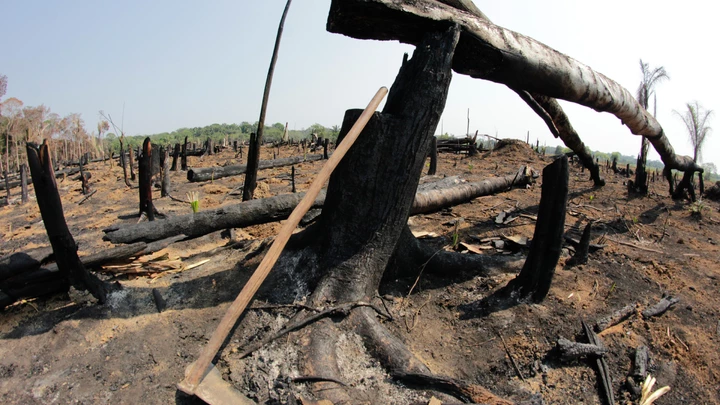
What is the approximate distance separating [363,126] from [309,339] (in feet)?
4.97

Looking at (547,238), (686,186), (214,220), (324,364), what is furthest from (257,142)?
(686,186)

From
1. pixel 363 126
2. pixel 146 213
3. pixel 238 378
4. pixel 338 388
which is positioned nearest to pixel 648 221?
pixel 363 126

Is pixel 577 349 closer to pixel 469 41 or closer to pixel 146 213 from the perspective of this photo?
pixel 469 41

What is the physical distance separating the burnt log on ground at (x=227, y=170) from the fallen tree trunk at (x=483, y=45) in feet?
18.8

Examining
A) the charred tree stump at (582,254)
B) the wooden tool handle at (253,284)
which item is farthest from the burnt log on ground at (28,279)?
the charred tree stump at (582,254)

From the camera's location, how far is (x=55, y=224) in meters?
2.85

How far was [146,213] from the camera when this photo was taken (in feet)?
21.8

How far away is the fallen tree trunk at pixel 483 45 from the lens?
8.72 ft


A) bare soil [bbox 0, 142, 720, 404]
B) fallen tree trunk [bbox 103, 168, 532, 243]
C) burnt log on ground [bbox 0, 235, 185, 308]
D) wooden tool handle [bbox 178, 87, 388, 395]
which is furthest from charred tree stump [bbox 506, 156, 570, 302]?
burnt log on ground [bbox 0, 235, 185, 308]

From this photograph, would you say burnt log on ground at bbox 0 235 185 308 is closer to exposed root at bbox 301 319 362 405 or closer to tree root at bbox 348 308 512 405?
exposed root at bbox 301 319 362 405

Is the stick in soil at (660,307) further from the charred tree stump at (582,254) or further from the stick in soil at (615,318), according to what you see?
the charred tree stump at (582,254)

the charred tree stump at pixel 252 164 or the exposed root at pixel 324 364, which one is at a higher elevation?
the charred tree stump at pixel 252 164

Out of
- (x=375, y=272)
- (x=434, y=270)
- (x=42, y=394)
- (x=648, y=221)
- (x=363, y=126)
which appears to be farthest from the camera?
(x=648, y=221)

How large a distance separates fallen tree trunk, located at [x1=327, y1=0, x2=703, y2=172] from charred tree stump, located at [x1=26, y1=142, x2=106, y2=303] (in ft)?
7.97
